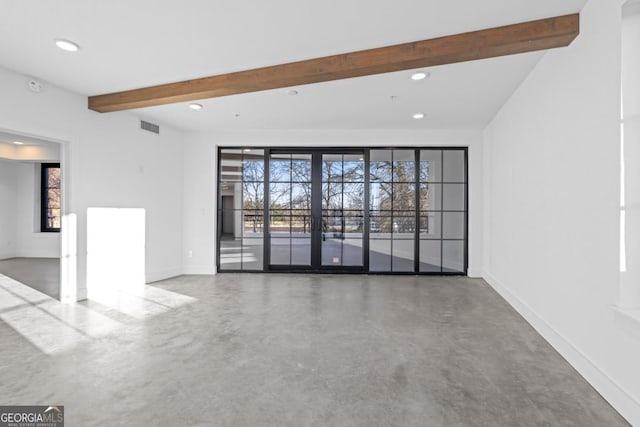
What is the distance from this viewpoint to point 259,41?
270 centimetres

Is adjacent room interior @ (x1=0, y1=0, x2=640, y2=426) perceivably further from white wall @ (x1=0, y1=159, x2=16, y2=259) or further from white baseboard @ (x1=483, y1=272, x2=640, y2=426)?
white wall @ (x1=0, y1=159, x2=16, y2=259)

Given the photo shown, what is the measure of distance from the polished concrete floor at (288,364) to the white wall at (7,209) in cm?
433

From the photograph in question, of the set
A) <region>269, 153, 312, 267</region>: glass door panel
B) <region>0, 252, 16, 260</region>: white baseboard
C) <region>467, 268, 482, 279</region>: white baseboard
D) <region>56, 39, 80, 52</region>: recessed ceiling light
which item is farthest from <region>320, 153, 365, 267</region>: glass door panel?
<region>0, 252, 16, 260</region>: white baseboard

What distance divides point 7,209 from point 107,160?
5.29m

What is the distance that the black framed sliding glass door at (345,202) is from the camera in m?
5.72

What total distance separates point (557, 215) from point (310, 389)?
2568 millimetres

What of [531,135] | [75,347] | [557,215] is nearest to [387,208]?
[531,135]

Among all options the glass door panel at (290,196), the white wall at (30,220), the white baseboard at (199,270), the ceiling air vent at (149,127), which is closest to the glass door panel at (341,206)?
the glass door panel at (290,196)

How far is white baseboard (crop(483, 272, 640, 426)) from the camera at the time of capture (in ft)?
5.93

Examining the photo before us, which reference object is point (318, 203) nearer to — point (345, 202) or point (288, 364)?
point (345, 202)

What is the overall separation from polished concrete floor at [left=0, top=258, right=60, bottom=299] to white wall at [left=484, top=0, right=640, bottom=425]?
5882 mm

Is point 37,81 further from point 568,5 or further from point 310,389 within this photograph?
point 568,5


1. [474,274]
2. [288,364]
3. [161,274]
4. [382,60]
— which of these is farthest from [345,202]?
[288,364]

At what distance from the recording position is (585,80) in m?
2.31
